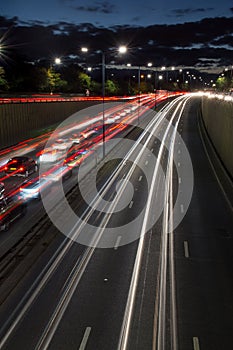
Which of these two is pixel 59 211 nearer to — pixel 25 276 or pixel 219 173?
pixel 25 276

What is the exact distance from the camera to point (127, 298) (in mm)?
14914

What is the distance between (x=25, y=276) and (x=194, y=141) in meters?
45.4

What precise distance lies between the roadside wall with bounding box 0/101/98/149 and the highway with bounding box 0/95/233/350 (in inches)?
615

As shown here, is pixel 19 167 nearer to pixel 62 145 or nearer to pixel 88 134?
pixel 62 145

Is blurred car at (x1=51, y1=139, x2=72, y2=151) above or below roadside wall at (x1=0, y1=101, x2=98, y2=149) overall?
below

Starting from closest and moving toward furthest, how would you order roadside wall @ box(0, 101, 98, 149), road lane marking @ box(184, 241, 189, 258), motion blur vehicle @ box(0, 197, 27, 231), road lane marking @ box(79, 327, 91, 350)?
1. road lane marking @ box(79, 327, 91, 350)
2. road lane marking @ box(184, 241, 189, 258)
3. motion blur vehicle @ box(0, 197, 27, 231)
4. roadside wall @ box(0, 101, 98, 149)

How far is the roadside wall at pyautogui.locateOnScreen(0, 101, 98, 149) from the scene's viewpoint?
43156mm

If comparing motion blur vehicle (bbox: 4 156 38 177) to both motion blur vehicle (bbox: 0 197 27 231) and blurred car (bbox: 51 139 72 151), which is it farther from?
motion blur vehicle (bbox: 0 197 27 231)

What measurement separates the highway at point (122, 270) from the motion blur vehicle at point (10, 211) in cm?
47

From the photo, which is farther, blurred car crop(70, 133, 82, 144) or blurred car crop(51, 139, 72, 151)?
blurred car crop(70, 133, 82, 144)

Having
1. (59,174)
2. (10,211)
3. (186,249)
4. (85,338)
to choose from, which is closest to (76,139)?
(59,174)

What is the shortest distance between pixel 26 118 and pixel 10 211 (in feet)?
97.3

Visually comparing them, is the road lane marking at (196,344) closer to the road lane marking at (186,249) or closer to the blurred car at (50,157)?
the road lane marking at (186,249)

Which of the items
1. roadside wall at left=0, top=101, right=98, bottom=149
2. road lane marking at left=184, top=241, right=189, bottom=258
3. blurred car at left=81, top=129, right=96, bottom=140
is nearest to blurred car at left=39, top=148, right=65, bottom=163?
roadside wall at left=0, top=101, right=98, bottom=149
